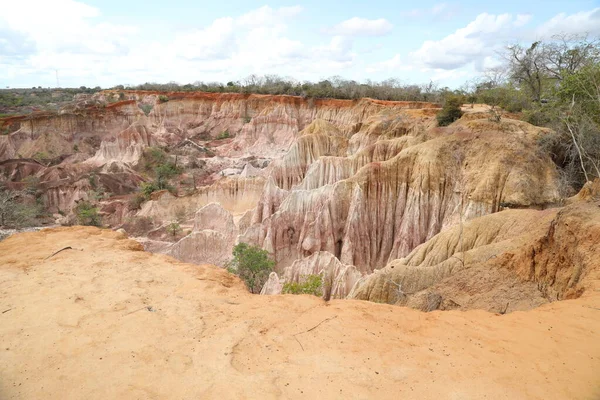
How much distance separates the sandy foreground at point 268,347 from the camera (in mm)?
3498

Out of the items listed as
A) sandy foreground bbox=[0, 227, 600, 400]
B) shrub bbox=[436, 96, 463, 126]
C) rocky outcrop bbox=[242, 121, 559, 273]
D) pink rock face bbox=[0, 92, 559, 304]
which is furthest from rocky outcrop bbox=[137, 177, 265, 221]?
sandy foreground bbox=[0, 227, 600, 400]

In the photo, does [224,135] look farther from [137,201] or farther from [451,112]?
[451,112]

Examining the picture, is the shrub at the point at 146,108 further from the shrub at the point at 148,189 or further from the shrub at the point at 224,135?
the shrub at the point at 148,189

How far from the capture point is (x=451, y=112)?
18656mm

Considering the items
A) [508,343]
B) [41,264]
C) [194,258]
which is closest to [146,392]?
[508,343]

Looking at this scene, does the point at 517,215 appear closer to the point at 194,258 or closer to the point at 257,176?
the point at 194,258

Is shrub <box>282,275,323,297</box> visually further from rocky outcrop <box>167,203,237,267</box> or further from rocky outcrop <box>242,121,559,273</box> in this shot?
rocky outcrop <box>167,203,237,267</box>

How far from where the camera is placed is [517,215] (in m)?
8.98

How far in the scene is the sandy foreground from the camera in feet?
11.5

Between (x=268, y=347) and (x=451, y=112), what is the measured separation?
58.3 feet

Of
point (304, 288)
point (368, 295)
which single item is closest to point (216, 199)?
point (304, 288)

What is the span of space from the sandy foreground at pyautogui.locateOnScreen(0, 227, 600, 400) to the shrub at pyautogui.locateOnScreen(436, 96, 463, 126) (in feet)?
51.5

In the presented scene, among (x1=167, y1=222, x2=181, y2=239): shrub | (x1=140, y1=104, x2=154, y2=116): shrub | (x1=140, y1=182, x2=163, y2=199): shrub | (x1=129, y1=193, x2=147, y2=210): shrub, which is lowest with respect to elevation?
(x1=167, y1=222, x2=181, y2=239): shrub

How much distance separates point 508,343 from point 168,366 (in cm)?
375
